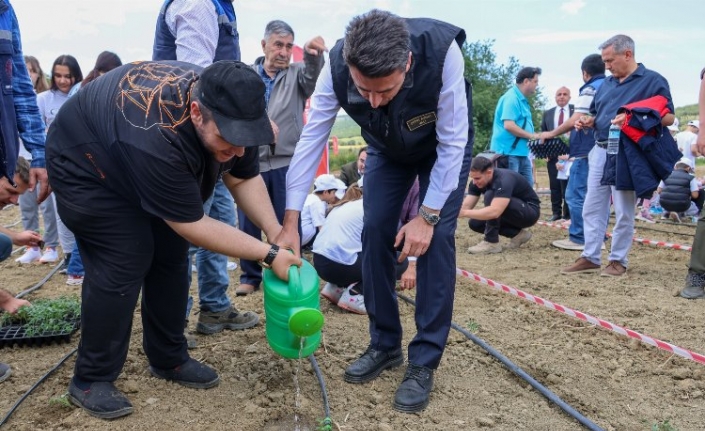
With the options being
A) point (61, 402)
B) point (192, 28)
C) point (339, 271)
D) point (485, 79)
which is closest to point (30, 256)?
point (339, 271)

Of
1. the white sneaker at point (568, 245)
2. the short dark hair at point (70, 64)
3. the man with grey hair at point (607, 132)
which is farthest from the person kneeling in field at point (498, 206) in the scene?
the short dark hair at point (70, 64)

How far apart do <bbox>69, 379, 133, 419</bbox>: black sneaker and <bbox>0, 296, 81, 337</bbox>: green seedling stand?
0.95 m

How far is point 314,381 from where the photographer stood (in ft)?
10.3

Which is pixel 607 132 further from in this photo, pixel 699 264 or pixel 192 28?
pixel 192 28

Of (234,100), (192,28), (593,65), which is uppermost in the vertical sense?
(593,65)

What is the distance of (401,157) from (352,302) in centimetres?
174

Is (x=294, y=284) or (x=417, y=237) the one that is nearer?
(x=294, y=284)

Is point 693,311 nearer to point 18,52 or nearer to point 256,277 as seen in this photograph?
point 256,277

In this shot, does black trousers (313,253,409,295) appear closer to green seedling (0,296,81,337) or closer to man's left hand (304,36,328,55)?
man's left hand (304,36,328,55)

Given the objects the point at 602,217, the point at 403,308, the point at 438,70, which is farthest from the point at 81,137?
the point at 602,217

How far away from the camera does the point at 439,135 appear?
266 centimetres

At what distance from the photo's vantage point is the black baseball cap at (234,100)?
2.13m

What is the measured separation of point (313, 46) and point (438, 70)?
2143 mm

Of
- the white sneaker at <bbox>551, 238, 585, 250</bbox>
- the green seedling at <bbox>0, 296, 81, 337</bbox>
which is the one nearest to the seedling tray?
the green seedling at <bbox>0, 296, 81, 337</bbox>
